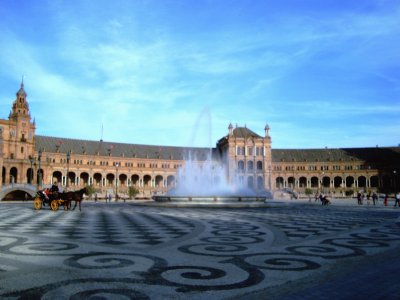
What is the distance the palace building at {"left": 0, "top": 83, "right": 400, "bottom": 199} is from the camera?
101688 mm

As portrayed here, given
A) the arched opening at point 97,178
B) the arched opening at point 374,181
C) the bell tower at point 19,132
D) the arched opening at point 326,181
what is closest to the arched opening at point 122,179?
the arched opening at point 97,178

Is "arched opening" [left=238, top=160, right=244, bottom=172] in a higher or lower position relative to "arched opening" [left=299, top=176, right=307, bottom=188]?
higher

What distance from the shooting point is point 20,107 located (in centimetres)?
10112

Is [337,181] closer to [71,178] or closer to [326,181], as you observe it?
[326,181]

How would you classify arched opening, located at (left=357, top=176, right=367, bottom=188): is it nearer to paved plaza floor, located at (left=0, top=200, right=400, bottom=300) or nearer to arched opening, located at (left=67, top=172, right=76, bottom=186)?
arched opening, located at (left=67, top=172, right=76, bottom=186)

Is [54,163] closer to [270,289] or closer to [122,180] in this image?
[122,180]

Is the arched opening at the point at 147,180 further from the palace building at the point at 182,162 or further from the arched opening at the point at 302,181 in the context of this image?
the arched opening at the point at 302,181

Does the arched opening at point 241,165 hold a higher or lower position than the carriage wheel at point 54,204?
higher

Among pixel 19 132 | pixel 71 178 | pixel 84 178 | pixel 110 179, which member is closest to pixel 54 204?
pixel 19 132

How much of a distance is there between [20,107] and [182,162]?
53.5 meters

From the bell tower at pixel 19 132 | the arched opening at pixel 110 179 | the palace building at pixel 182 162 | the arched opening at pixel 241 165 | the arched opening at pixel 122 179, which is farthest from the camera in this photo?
the arched opening at pixel 122 179

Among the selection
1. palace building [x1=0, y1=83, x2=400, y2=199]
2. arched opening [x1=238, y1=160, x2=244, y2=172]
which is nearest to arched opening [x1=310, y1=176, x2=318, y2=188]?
palace building [x1=0, y1=83, x2=400, y2=199]

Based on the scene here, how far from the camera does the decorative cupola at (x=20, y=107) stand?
100250mm

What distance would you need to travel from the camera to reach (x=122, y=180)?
120688 millimetres
